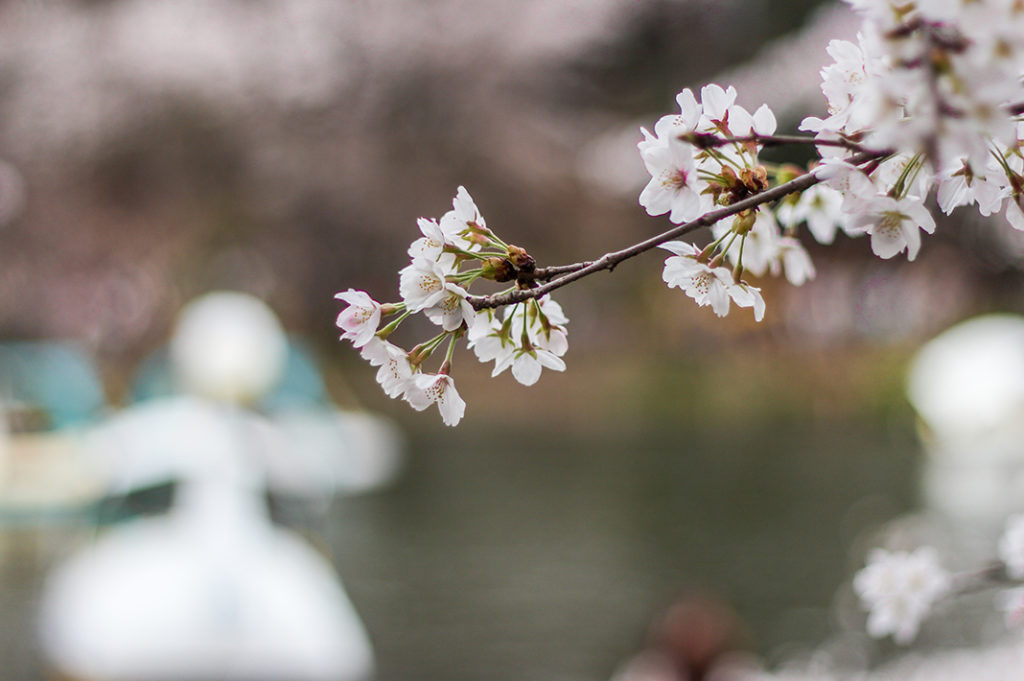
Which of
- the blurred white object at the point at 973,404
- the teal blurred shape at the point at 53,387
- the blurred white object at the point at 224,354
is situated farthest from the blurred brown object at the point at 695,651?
the teal blurred shape at the point at 53,387

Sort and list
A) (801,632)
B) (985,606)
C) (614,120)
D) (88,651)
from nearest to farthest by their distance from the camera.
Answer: (88,651) → (801,632) → (985,606) → (614,120)

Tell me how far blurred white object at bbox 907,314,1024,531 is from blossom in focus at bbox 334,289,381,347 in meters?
9.01

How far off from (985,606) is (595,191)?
5.54 m

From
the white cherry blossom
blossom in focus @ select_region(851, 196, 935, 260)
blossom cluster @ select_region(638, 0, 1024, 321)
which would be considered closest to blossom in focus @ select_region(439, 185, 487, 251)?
blossom cluster @ select_region(638, 0, 1024, 321)

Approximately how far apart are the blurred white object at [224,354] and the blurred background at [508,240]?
70cm

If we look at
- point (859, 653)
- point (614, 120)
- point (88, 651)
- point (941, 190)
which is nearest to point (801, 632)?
point (859, 653)

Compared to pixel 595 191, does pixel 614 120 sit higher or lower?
higher

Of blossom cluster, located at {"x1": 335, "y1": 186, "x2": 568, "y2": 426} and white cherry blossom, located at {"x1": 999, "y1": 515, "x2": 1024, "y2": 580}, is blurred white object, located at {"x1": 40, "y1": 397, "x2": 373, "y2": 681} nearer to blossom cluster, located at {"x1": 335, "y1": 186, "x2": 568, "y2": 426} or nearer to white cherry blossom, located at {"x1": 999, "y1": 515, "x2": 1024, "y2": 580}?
white cherry blossom, located at {"x1": 999, "y1": 515, "x2": 1024, "y2": 580}

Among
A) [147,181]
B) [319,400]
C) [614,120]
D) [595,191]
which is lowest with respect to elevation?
[319,400]

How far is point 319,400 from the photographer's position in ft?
31.5

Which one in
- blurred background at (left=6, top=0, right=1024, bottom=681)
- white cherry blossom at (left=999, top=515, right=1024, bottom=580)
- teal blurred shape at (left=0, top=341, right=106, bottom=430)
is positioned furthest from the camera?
teal blurred shape at (left=0, top=341, right=106, bottom=430)

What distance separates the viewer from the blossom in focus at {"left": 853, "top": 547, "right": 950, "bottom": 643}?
119cm

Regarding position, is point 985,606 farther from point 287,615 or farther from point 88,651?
point 88,651

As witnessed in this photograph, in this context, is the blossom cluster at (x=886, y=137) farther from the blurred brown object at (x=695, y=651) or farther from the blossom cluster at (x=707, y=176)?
the blurred brown object at (x=695, y=651)
